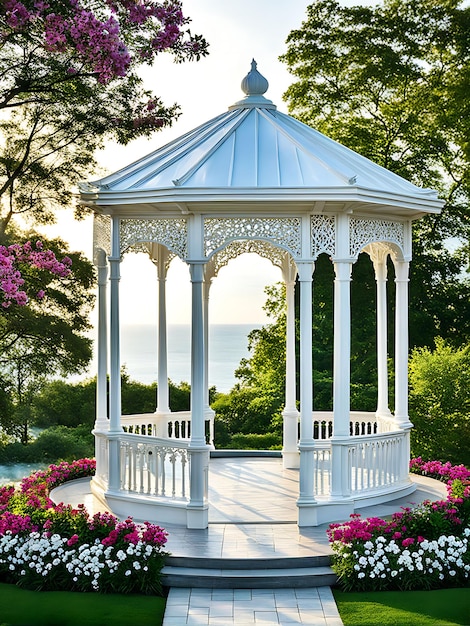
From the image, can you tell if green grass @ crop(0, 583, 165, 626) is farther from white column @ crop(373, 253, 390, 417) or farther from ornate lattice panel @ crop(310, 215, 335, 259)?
white column @ crop(373, 253, 390, 417)

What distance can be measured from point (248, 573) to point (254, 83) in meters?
5.95

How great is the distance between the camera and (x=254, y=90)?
11000 mm

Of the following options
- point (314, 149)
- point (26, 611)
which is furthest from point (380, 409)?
point (26, 611)

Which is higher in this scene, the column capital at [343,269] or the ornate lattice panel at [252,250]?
the ornate lattice panel at [252,250]

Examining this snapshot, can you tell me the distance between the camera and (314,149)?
1011 cm

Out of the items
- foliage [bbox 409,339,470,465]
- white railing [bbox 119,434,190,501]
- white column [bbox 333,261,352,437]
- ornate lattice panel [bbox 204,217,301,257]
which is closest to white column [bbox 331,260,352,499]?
white column [bbox 333,261,352,437]

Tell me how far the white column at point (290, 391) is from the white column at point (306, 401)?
3.06 metres

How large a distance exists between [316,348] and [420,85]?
20.5ft

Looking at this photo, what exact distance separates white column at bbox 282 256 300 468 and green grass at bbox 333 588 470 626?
4550 millimetres

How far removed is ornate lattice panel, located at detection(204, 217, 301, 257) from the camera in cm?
934

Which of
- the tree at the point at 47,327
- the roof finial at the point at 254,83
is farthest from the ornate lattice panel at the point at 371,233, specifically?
the tree at the point at 47,327

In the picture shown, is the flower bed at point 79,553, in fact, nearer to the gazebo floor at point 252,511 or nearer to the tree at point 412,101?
the gazebo floor at point 252,511

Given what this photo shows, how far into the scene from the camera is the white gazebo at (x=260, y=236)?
9.30 meters

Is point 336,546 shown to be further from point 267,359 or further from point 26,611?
point 267,359
